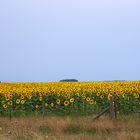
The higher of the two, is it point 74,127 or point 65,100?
point 65,100

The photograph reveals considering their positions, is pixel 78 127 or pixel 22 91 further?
pixel 22 91

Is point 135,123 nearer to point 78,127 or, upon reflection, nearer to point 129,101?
point 78,127

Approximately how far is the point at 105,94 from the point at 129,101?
1.23 m

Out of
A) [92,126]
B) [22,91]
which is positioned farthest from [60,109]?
[92,126]

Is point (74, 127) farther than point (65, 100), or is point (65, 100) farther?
point (65, 100)

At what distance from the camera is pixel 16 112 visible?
18.3 meters

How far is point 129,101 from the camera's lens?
64.3 ft

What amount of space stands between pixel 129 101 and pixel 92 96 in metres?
1.78

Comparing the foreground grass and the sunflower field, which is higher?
the sunflower field

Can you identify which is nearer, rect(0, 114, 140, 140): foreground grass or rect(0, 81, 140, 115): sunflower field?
rect(0, 114, 140, 140): foreground grass

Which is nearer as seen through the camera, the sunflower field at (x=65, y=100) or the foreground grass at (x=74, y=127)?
the foreground grass at (x=74, y=127)

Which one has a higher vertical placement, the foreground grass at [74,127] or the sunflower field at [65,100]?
the sunflower field at [65,100]

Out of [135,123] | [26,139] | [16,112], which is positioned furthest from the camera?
[16,112]

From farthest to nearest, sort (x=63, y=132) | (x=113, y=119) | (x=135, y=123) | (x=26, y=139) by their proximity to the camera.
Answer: (x=113, y=119) → (x=135, y=123) → (x=63, y=132) → (x=26, y=139)
